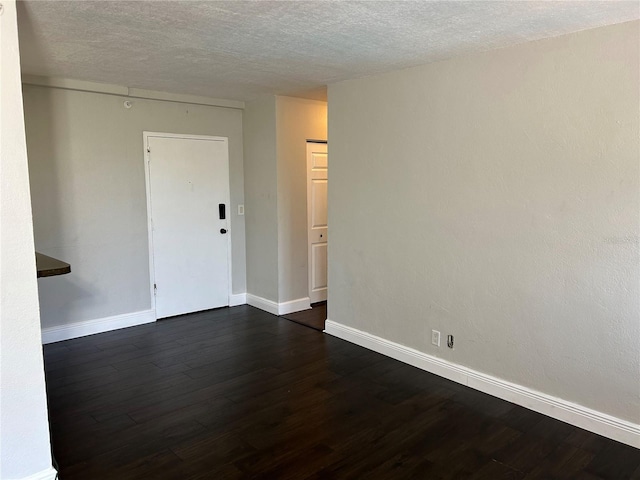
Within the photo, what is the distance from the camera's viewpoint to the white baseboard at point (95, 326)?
4238 mm

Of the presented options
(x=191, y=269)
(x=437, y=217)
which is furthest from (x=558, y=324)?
(x=191, y=269)

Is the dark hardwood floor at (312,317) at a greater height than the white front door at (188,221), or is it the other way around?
the white front door at (188,221)

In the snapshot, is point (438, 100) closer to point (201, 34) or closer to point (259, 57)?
point (259, 57)

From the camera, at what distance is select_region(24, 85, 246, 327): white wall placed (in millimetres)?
4090

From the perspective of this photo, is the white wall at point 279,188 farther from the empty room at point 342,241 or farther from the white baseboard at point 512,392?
the white baseboard at point 512,392

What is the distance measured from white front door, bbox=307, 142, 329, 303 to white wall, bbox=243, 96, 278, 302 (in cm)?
44

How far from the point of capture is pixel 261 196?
5.15 m

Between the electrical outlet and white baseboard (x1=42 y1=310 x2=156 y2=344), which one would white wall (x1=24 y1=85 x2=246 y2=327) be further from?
the electrical outlet

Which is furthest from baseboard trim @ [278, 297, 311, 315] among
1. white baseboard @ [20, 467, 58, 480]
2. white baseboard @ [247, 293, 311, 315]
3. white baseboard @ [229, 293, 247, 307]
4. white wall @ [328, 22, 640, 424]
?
white baseboard @ [20, 467, 58, 480]

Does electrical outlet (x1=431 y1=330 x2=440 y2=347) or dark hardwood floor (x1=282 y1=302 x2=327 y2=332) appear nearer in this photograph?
electrical outlet (x1=431 y1=330 x2=440 y2=347)

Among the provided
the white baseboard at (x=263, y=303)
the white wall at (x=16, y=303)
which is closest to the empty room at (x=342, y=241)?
the white wall at (x=16, y=303)

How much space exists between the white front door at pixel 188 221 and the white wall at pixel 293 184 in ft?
2.35

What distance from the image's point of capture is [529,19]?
247 cm

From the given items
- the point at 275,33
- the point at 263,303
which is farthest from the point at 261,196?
the point at 275,33
